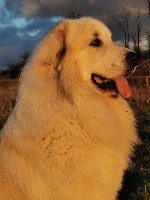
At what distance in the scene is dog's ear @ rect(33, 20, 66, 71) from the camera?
4.58 m

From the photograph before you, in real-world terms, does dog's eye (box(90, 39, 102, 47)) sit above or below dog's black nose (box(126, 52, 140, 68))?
above

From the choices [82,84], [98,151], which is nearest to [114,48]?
[82,84]

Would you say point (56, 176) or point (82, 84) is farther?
point (82, 84)

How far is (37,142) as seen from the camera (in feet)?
14.8

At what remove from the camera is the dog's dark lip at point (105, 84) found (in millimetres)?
4829

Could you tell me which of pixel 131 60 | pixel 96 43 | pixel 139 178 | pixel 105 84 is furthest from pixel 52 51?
pixel 139 178

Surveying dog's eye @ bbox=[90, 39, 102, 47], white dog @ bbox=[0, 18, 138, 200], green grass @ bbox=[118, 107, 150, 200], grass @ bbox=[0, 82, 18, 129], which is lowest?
grass @ bbox=[0, 82, 18, 129]

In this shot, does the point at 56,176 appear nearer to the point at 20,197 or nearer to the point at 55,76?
the point at 20,197

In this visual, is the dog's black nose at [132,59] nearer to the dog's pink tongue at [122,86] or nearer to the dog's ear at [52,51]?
the dog's pink tongue at [122,86]

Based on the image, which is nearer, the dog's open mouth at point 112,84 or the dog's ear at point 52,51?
the dog's ear at point 52,51


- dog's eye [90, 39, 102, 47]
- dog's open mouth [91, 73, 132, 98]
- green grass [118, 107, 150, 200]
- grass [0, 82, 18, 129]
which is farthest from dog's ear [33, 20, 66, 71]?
grass [0, 82, 18, 129]

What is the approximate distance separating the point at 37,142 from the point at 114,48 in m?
1.41

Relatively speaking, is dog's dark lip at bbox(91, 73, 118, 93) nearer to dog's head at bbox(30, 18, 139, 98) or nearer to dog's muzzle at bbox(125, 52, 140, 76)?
dog's head at bbox(30, 18, 139, 98)

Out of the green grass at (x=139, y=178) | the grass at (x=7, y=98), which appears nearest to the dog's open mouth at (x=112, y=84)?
the green grass at (x=139, y=178)
